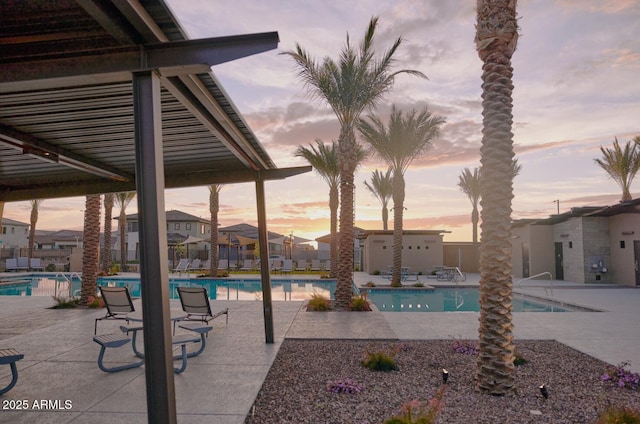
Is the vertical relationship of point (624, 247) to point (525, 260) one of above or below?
above

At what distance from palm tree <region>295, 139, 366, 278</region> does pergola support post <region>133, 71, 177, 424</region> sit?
1894 centimetres

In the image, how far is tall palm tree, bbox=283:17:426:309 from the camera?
12.9 m

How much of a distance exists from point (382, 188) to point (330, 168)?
59.9 ft

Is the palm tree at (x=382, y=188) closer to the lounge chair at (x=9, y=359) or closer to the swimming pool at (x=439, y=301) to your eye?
the swimming pool at (x=439, y=301)

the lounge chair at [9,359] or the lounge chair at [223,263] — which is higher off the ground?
the lounge chair at [9,359]

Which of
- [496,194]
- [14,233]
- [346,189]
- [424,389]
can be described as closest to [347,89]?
[346,189]

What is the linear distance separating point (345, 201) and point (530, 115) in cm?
706

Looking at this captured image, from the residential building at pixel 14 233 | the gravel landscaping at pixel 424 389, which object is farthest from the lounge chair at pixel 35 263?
the gravel landscaping at pixel 424 389

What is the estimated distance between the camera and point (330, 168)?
73.0 ft

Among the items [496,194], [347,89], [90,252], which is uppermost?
[347,89]

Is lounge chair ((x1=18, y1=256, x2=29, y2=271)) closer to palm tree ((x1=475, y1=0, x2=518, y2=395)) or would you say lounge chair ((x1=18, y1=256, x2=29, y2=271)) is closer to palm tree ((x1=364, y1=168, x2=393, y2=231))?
palm tree ((x1=364, y1=168, x2=393, y2=231))

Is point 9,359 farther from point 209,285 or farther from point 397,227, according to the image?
point 209,285

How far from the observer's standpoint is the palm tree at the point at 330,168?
72.7ft

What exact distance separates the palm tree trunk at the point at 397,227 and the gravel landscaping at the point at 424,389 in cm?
1170
